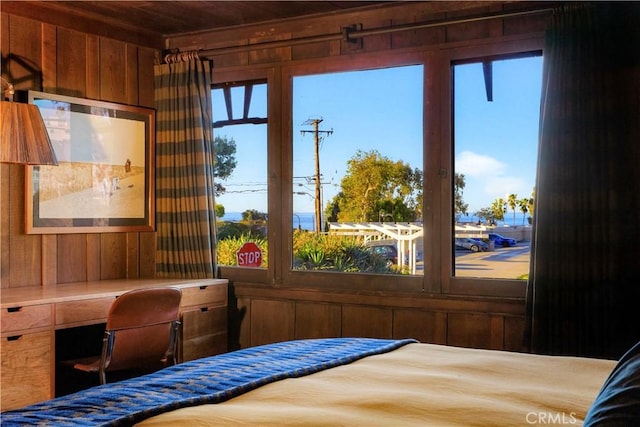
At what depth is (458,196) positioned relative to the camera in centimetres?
347

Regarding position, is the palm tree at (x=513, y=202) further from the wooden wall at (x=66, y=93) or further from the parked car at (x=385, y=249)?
the wooden wall at (x=66, y=93)

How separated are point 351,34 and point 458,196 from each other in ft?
3.58

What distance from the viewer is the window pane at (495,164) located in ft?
10.8

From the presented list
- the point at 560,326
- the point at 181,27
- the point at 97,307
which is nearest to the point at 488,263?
the point at 560,326

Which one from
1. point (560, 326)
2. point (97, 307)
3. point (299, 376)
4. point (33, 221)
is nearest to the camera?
point (299, 376)

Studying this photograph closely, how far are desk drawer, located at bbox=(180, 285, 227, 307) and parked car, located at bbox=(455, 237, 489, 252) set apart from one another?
148 centimetres

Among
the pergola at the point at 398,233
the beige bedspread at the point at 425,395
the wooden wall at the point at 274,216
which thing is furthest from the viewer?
the pergola at the point at 398,233

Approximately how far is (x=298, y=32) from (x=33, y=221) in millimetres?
1868

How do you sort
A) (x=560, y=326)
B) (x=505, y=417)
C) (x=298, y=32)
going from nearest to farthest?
(x=505, y=417) → (x=560, y=326) → (x=298, y=32)

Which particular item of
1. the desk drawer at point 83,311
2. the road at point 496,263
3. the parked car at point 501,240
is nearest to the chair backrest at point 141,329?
the desk drawer at point 83,311

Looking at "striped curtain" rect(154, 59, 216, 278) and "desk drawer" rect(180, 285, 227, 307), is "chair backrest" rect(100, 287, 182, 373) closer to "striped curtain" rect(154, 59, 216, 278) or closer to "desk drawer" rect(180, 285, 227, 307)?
"desk drawer" rect(180, 285, 227, 307)

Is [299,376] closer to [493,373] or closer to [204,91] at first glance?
[493,373]

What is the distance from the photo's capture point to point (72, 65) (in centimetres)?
377

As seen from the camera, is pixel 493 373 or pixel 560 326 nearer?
pixel 493 373
